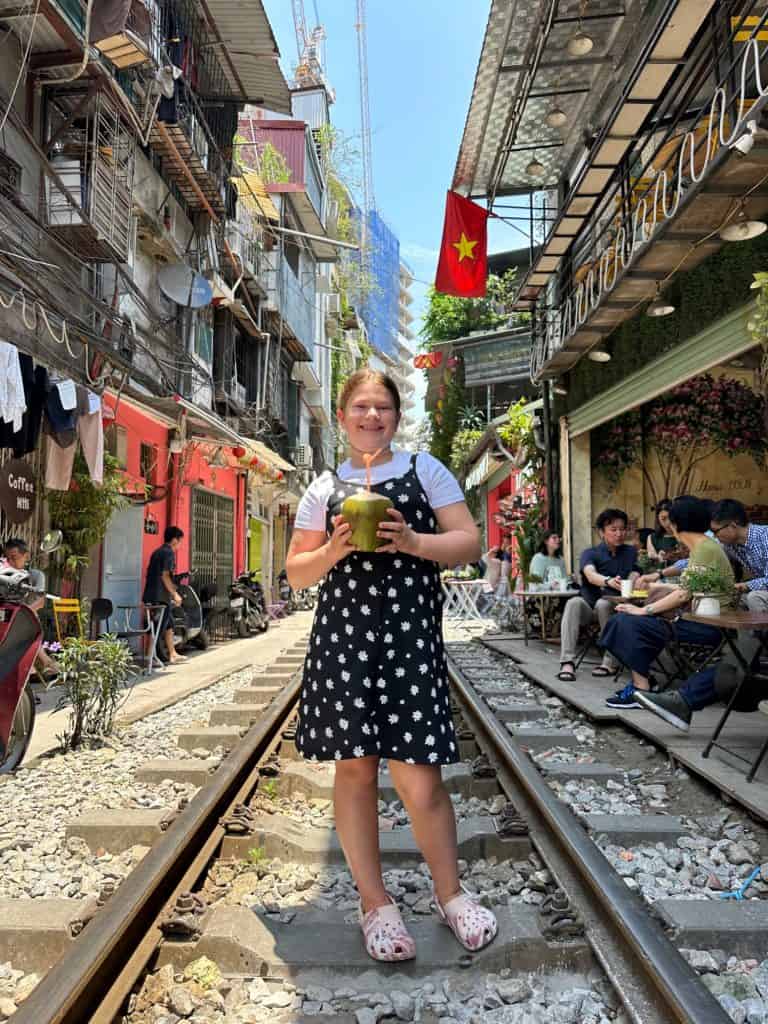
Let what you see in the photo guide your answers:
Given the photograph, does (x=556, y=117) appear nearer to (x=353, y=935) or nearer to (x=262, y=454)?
(x=262, y=454)

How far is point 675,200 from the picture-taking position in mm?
7195

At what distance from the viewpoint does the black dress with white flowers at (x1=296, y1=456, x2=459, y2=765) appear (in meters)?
2.34

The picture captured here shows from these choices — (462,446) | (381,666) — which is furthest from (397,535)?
(462,446)

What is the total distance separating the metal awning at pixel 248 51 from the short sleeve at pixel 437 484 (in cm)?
1335

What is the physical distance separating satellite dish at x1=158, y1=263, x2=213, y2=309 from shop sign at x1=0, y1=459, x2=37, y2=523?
242 inches

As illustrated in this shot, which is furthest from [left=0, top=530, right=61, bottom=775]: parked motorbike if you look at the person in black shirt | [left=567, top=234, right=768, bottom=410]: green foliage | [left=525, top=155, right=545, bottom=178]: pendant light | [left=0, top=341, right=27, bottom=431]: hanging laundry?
[left=525, top=155, right=545, bottom=178]: pendant light

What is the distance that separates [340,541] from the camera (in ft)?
7.31

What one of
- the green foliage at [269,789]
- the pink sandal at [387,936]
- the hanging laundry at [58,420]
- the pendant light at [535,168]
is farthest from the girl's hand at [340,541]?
the pendant light at [535,168]

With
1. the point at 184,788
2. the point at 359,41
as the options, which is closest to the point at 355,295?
the point at 359,41

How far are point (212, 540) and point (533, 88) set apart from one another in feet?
33.5

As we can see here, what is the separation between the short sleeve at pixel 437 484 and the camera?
8.09 feet

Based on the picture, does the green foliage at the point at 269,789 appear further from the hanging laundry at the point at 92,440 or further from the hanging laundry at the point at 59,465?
the hanging laundry at the point at 92,440

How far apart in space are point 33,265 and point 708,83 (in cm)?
793

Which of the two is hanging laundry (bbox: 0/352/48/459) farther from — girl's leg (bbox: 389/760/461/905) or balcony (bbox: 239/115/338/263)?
balcony (bbox: 239/115/338/263)
